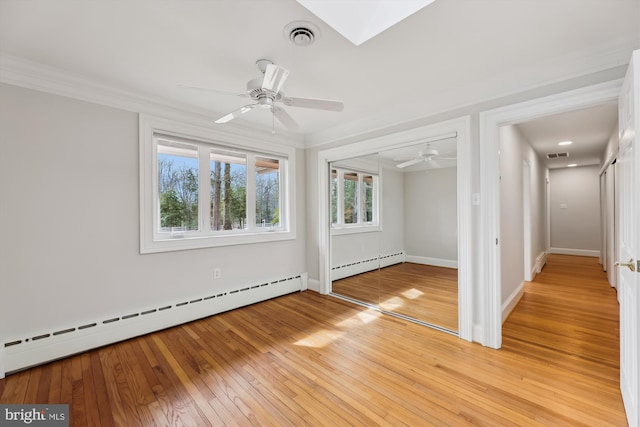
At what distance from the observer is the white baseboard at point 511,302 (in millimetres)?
2996

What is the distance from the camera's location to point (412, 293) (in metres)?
3.49

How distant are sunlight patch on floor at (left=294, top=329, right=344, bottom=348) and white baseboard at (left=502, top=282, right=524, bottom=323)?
6.00 ft

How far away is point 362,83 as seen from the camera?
251 cm

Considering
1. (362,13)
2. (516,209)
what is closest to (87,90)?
(362,13)

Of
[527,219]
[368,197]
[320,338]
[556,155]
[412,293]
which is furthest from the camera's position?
[556,155]

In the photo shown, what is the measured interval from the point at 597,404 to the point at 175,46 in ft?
11.9

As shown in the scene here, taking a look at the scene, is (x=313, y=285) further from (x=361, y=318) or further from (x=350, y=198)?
(x=350, y=198)

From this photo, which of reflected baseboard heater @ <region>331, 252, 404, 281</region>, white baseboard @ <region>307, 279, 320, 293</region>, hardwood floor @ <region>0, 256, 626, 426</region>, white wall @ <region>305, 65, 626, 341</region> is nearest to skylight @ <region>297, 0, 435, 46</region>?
white wall @ <region>305, 65, 626, 341</region>

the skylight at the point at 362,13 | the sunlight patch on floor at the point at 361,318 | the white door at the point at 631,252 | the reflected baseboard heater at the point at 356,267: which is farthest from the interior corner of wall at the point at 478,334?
the skylight at the point at 362,13

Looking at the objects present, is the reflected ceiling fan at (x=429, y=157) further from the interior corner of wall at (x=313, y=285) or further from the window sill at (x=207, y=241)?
the interior corner of wall at (x=313, y=285)

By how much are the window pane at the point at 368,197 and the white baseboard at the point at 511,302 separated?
184 centimetres

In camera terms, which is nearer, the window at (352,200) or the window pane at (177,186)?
the window pane at (177,186)

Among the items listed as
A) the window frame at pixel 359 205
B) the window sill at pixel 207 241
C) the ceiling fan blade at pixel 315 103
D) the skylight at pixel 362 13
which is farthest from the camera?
the window frame at pixel 359 205

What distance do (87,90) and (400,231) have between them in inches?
141
